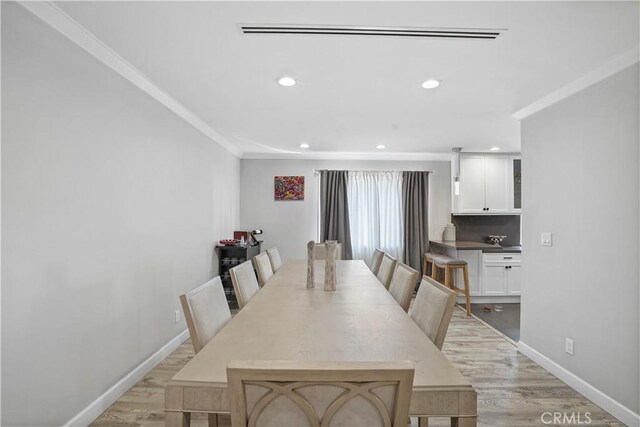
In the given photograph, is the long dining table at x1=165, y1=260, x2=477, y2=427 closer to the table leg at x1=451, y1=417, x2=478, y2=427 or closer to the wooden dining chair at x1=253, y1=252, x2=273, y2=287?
the table leg at x1=451, y1=417, x2=478, y2=427

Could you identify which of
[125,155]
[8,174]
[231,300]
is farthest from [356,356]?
[231,300]

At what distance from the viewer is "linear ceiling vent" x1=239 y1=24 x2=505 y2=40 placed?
1814mm

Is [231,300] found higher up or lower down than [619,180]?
lower down

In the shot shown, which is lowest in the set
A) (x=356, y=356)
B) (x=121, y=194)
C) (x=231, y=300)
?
(x=231, y=300)

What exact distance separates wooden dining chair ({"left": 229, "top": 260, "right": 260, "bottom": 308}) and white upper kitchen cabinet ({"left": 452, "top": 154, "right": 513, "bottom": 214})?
13.0 ft

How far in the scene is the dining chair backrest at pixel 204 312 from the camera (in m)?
1.50

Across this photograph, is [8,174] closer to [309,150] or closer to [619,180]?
[619,180]

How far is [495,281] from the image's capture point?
16.4 feet

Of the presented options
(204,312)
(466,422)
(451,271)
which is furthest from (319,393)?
(451,271)

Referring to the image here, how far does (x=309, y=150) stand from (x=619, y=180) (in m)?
3.90

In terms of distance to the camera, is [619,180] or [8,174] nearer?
[8,174]

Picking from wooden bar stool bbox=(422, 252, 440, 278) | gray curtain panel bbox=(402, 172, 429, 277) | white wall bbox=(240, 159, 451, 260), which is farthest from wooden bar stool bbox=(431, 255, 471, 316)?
white wall bbox=(240, 159, 451, 260)

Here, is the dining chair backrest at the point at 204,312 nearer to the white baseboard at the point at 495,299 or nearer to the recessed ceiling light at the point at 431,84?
the recessed ceiling light at the point at 431,84

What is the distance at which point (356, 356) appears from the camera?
1307 millimetres
